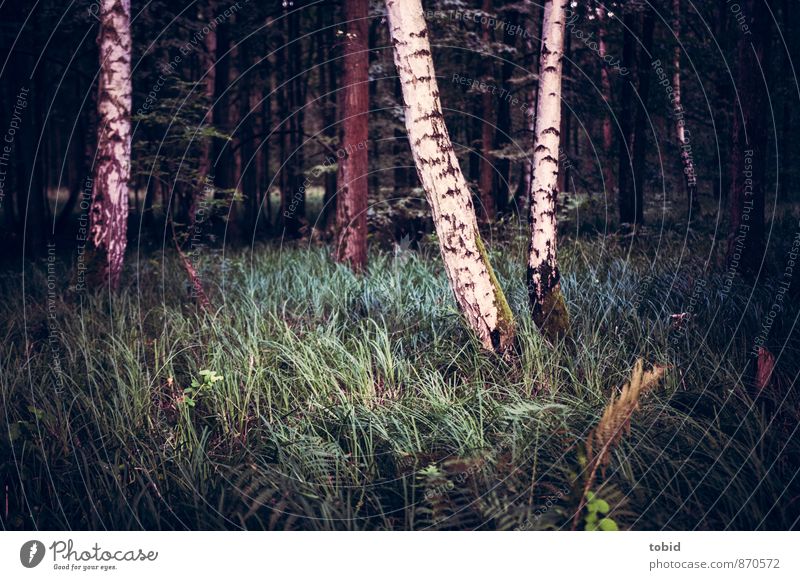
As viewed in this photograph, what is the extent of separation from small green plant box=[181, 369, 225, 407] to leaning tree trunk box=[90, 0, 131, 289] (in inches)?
121

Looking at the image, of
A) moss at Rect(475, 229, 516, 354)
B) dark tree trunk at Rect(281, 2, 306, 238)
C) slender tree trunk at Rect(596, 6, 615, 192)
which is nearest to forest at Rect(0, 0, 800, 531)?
moss at Rect(475, 229, 516, 354)

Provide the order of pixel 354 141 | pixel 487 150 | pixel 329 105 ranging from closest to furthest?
pixel 354 141
pixel 487 150
pixel 329 105

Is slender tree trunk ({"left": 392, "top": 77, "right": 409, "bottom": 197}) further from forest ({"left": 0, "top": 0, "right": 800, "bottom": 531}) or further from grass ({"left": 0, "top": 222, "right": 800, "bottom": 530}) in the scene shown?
grass ({"left": 0, "top": 222, "right": 800, "bottom": 530})

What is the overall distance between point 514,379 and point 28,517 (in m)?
3.07

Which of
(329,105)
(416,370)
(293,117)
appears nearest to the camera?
(416,370)

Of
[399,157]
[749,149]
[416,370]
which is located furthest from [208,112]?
[749,149]

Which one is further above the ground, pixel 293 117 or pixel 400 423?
pixel 293 117

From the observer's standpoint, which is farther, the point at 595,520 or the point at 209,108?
the point at 209,108

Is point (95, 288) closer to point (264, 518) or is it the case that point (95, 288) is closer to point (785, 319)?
point (264, 518)

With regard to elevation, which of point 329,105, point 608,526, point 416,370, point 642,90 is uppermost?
point 329,105

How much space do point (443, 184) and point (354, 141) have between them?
470cm

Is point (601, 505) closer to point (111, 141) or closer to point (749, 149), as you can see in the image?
point (749, 149)

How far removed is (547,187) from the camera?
4.89 meters
